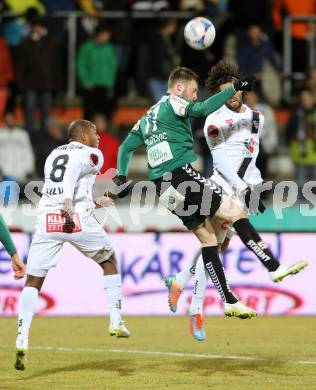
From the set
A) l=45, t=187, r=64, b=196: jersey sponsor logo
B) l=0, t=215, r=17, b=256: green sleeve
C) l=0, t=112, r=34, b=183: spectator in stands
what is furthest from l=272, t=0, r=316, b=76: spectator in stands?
l=0, t=215, r=17, b=256: green sleeve

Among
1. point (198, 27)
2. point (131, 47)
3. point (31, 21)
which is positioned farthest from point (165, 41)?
point (198, 27)

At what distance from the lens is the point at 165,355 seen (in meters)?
11.6

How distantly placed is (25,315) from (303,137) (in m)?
9.08

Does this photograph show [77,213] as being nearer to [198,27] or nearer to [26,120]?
[198,27]

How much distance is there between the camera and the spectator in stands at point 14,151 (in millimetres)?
17750

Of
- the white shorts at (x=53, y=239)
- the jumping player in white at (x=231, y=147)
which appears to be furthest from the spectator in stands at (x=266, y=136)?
the white shorts at (x=53, y=239)

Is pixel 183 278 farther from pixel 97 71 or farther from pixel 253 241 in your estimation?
pixel 97 71

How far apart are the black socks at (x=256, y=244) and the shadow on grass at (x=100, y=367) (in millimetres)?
1584

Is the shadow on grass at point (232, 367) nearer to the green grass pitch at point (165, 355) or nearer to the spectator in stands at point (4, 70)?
the green grass pitch at point (165, 355)

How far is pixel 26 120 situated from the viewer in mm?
18406

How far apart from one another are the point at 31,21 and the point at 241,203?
844 cm

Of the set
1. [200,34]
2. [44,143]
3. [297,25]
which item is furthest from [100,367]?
[297,25]

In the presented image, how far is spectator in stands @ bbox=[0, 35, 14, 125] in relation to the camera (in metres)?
18.2

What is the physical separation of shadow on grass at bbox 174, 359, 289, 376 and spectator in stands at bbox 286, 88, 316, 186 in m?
7.48
